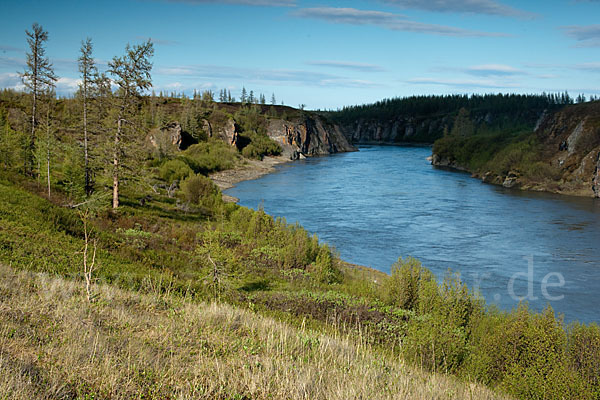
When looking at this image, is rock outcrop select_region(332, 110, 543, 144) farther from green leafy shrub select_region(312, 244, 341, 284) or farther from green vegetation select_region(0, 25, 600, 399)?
green leafy shrub select_region(312, 244, 341, 284)

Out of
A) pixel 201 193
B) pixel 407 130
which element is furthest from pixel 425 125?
pixel 201 193

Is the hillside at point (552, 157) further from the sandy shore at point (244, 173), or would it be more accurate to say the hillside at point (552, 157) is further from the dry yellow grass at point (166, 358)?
the dry yellow grass at point (166, 358)

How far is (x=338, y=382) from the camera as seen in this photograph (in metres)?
5.19

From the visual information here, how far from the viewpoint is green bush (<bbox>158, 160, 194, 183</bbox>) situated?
169 ft

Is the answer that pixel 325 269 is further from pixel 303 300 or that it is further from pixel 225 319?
pixel 225 319

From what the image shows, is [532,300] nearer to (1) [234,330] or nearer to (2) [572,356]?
(2) [572,356]

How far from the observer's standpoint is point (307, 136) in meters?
112

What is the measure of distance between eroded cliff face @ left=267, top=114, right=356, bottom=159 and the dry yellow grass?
91021 mm

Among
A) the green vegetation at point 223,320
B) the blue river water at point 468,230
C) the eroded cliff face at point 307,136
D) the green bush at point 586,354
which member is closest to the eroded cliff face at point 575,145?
the blue river water at point 468,230

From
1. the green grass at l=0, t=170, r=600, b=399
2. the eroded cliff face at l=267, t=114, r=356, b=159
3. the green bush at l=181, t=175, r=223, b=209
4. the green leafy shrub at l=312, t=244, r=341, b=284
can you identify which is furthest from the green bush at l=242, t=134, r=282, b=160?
the green leafy shrub at l=312, t=244, r=341, b=284

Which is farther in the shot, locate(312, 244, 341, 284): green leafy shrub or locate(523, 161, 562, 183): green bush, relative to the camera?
locate(523, 161, 562, 183): green bush

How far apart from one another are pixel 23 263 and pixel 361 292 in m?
10.9

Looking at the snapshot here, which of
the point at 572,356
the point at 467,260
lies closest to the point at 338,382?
the point at 572,356

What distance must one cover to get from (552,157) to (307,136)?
5846 cm
